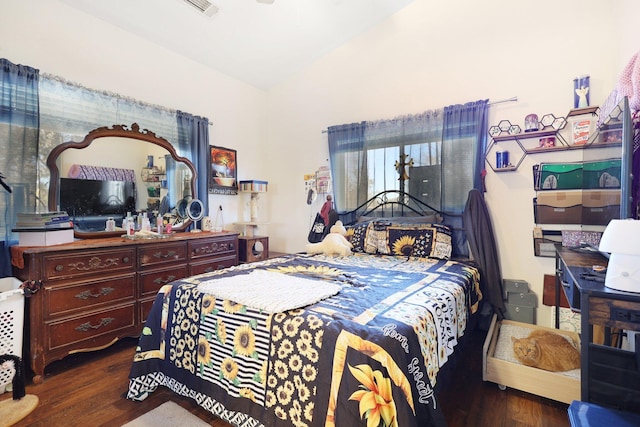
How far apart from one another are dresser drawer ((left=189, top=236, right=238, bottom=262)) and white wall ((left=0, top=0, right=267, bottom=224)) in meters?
0.61

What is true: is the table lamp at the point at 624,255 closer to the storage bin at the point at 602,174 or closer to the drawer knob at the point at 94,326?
the storage bin at the point at 602,174

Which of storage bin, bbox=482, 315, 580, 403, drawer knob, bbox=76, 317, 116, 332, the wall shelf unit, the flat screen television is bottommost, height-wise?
storage bin, bbox=482, 315, 580, 403

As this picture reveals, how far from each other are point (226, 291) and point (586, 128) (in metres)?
2.78

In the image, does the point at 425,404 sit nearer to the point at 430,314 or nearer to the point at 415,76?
the point at 430,314

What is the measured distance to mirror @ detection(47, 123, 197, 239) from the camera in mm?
A: 2369

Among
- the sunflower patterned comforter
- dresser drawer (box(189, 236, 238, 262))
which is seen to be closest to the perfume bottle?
the sunflower patterned comforter

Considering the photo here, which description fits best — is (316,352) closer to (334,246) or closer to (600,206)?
(334,246)

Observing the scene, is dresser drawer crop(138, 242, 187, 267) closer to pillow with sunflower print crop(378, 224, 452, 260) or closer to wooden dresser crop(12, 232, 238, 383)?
wooden dresser crop(12, 232, 238, 383)

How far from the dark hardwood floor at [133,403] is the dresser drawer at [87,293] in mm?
429

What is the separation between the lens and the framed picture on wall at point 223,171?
11.4 ft

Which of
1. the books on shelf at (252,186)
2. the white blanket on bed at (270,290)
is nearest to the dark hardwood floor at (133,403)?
the white blanket on bed at (270,290)

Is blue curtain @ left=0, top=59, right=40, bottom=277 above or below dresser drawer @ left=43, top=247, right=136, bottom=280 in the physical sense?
above

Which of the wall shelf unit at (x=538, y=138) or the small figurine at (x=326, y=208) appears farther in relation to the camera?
the small figurine at (x=326, y=208)

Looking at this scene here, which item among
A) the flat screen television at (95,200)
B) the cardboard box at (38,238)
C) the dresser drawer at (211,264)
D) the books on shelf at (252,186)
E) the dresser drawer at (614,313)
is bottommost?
the dresser drawer at (211,264)
